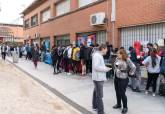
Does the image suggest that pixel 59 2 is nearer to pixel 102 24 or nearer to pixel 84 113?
pixel 102 24

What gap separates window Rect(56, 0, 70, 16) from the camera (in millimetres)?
25450

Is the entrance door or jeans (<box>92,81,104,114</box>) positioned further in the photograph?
the entrance door

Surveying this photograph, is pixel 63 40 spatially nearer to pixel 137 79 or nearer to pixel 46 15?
pixel 46 15

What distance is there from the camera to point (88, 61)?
16.4 meters

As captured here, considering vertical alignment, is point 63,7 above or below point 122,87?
above

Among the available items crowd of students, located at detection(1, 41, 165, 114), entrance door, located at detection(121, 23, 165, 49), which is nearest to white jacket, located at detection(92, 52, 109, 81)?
crowd of students, located at detection(1, 41, 165, 114)

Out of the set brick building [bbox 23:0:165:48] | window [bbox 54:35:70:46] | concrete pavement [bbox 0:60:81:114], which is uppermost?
brick building [bbox 23:0:165:48]

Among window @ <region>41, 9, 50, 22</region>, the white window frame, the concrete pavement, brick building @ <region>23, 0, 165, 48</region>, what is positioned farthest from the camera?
window @ <region>41, 9, 50, 22</region>

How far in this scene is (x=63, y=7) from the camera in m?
26.6

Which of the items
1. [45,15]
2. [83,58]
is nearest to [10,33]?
[45,15]

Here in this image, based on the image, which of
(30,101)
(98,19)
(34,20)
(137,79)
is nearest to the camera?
(30,101)

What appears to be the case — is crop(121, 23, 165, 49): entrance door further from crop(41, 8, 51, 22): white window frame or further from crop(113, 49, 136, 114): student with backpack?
crop(41, 8, 51, 22): white window frame

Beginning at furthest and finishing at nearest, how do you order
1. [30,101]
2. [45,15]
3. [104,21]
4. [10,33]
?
[10,33] → [45,15] → [104,21] → [30,101]

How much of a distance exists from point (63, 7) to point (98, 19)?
376 inches
